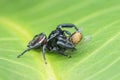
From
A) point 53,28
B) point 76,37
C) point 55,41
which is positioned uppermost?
point 53,28

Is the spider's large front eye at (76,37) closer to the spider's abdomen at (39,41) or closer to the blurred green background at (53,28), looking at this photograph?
the blurred green background at (53,28)

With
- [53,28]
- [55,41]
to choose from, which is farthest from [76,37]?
[53,28]

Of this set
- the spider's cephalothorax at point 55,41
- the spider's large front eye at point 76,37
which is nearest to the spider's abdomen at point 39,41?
the spider's cephalothorax at point 55,41

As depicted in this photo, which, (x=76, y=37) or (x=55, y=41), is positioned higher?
(x=55, y=41)

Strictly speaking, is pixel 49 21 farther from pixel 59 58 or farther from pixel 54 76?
pixel 54 76

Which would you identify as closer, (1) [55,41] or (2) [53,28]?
(1) [55,41]

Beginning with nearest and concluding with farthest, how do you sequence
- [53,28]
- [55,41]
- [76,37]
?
[76,37] → [55,41] → [53,28]

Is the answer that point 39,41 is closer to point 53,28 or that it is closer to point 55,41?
point 55,41
